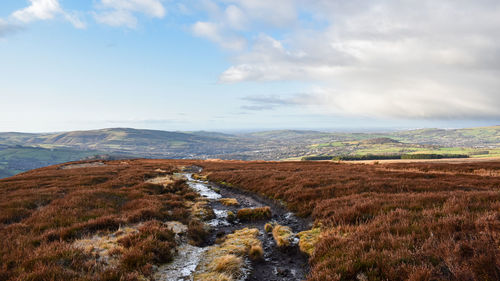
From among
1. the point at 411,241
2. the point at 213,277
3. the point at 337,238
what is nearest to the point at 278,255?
the point at 337,238

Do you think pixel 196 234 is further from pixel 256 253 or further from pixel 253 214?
pixel 253 214

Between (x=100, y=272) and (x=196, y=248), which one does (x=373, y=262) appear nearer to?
(x=196, y=248)

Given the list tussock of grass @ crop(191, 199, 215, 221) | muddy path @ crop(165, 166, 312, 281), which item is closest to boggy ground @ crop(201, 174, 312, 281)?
muddy path @ crop(165, 166, 312, 281)

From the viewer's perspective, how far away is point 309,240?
9.09 metres

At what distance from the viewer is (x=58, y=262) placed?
6699 millimetres

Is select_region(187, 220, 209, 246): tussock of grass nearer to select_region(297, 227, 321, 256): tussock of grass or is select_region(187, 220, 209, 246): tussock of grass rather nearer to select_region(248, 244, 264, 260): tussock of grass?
select_region(248, 244, 264, 260): tussock of grass

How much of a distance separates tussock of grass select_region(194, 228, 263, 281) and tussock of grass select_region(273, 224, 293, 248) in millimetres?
933

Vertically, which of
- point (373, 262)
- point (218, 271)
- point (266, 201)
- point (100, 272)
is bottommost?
point (266, 201)

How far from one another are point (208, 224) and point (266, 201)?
21.9 ft

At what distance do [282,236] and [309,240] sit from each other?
130 centimetres

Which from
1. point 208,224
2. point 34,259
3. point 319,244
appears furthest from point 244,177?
point 34,259

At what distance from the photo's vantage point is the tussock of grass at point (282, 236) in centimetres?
927

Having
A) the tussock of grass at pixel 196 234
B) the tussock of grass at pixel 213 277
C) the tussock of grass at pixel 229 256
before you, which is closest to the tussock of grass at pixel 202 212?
the tussock of grass at pixel 196 234

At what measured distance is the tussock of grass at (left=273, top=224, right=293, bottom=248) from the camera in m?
9.27
